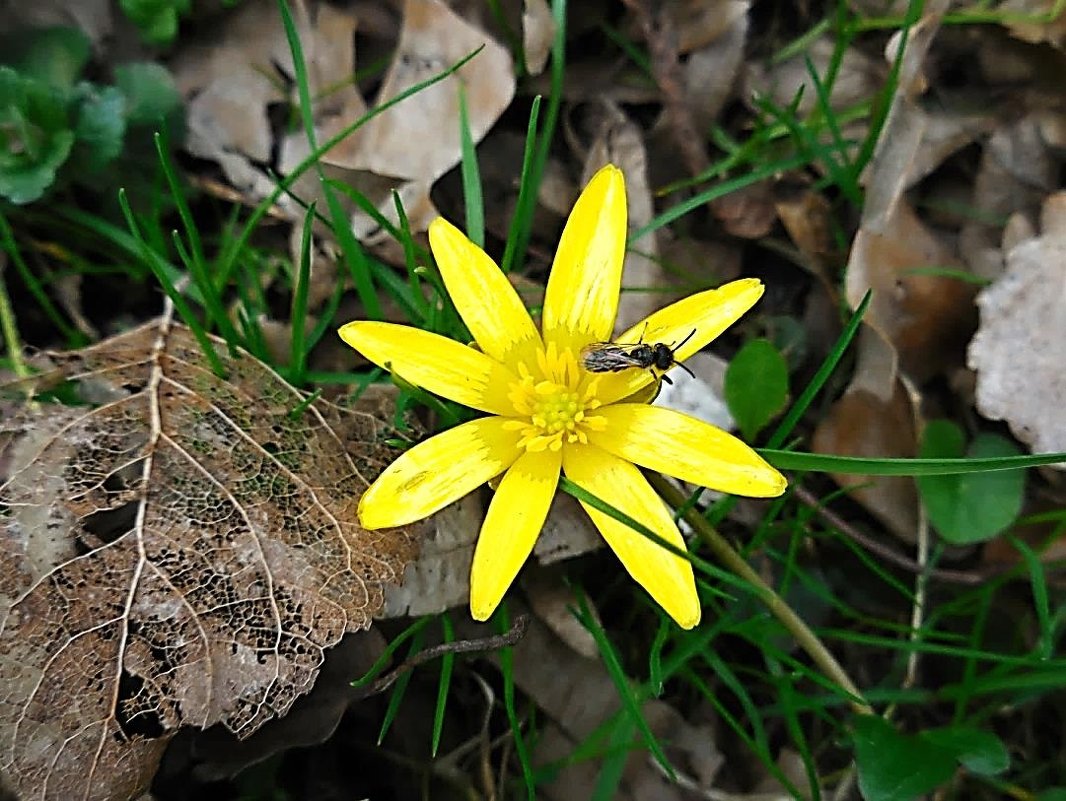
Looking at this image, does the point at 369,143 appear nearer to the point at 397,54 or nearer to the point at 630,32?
the point at 397,54

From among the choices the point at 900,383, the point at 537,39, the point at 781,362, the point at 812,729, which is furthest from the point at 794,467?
the point at 537,39

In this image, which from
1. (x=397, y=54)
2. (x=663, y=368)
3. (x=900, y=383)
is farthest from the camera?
(x=397, y=54)

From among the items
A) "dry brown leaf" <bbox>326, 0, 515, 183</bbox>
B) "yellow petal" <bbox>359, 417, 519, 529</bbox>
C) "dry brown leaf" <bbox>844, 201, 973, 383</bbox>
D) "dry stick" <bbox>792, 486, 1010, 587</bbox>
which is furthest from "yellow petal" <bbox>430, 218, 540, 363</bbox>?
"dry brown leaf" <bbox>844, 201, 973, 383</bbox>

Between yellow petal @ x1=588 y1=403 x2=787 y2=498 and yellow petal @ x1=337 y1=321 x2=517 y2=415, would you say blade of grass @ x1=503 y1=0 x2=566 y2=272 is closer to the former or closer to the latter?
yellow petal @ x1=337 y1=321 x2=517 y2=415

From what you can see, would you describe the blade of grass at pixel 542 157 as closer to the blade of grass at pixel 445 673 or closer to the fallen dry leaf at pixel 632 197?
the fallen dry leaf at pixel 632 197

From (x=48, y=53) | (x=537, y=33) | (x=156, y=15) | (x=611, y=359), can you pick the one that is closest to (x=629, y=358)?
(x=611, y=359)

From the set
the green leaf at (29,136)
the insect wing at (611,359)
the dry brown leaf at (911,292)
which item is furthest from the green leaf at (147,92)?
the dry brown leaf at (911,292)

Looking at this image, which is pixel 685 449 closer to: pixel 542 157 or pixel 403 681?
pixel 403 681
